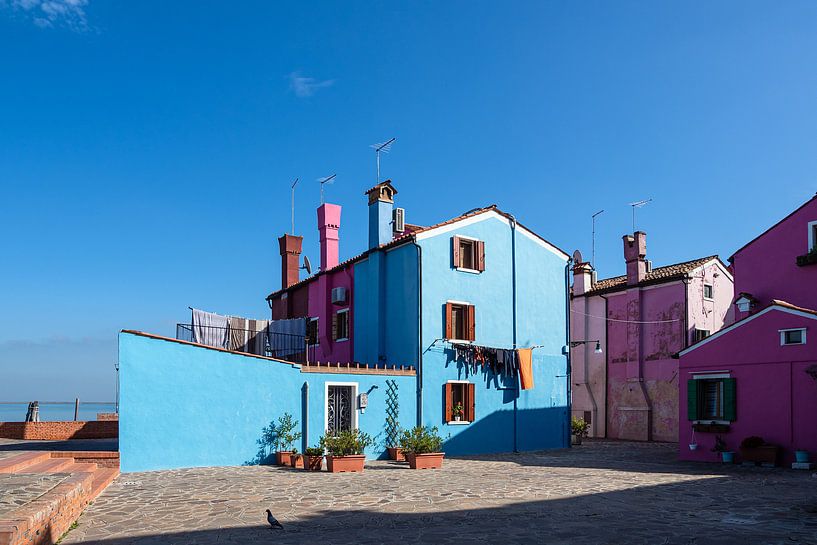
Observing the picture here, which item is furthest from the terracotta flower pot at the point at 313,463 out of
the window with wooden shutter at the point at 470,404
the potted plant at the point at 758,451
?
the potted plant at the point at 758,451

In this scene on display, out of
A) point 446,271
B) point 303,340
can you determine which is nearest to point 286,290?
point 303,340

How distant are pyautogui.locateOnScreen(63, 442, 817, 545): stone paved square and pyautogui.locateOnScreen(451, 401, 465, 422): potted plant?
387 cm

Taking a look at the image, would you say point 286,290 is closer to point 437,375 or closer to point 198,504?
point 437,375

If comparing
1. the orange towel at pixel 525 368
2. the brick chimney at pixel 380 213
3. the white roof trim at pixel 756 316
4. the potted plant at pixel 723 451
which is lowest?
the potted plant at pixel 723 451

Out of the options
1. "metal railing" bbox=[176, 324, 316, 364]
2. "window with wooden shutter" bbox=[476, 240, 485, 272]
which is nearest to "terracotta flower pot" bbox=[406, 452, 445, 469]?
"window with wooden shutter" bbox=[476, 240, 485, 272]

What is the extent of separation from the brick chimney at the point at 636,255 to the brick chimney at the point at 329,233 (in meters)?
12.2

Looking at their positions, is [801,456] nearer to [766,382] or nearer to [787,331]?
[766,382]

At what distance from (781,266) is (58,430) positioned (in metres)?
24.6

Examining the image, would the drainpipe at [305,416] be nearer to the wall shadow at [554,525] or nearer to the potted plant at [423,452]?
the potted plant at [423,452]

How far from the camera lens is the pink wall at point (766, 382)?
17484mm

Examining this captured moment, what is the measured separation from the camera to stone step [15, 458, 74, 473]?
1214cm

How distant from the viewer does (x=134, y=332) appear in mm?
16000

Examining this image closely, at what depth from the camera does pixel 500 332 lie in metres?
22.9

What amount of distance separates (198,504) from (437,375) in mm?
10790
